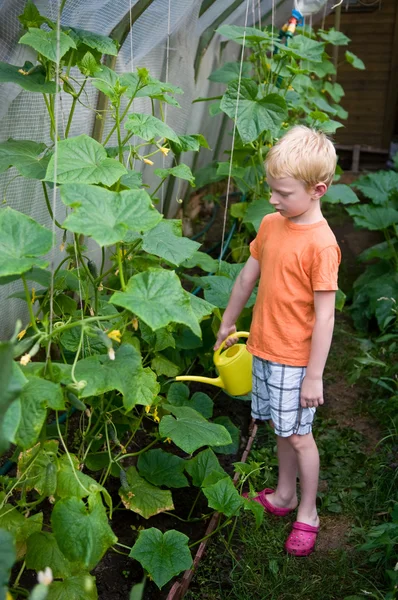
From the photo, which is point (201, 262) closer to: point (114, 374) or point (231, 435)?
point (231, 435)

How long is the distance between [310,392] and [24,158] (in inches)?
40.2

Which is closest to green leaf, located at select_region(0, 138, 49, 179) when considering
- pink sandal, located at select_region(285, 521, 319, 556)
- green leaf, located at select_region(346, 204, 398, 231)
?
pink sandal, located at select_region(285, 521, 319, 556)

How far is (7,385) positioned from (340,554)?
1.57 m

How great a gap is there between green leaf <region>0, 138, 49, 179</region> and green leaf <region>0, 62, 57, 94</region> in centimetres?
17

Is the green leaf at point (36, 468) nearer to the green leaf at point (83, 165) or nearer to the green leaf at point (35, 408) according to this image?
the green leaf at point (35, 408)

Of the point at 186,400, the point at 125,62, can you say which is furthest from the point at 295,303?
the point at 125,62

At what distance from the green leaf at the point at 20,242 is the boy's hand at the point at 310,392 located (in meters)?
0.95

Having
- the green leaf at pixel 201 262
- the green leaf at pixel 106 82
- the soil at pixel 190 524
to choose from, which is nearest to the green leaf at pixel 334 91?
the soil at pixel 190 524

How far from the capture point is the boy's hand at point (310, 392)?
2.12 meters

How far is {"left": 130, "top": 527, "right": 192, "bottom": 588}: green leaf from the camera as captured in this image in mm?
1909

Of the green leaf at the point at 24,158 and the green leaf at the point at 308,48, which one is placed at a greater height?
the green leaf at the point at 308,48

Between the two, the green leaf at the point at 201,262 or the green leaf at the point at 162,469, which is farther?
the green leaf at the point at 201,262

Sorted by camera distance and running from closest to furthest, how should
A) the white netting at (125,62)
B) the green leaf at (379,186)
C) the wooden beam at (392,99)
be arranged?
1. the white netting at (125,62)
2. the green leaf at (379,186)
3. the wooden beam at (392,99)

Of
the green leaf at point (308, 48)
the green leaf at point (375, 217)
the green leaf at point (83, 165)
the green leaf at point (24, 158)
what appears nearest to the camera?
the green leaf at point (83, 165)
